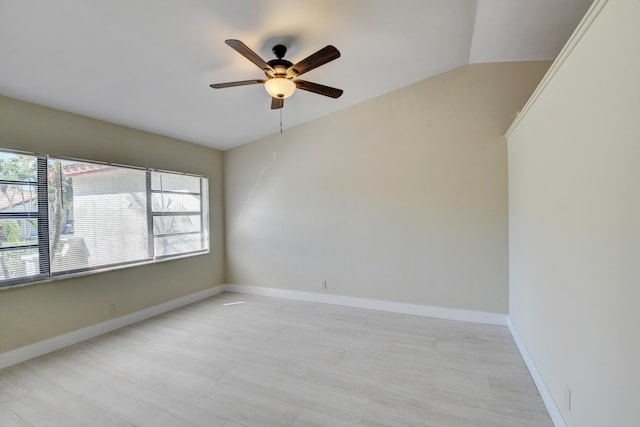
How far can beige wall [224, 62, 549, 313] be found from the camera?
329cm

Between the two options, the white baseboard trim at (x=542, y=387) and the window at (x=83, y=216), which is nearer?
the white baseboard trim at (x=542, y=387)

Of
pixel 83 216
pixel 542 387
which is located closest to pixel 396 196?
pixel 542 387

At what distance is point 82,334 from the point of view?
302 cm

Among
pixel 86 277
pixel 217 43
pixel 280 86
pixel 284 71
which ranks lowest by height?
pixel 86 277

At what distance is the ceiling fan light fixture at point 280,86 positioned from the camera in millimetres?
2342

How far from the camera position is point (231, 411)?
1948mm

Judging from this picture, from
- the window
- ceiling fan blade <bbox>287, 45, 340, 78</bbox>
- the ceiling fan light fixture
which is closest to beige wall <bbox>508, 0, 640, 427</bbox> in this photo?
ceiling fan blade <bbox>287, 45, 340, 78</bbox>

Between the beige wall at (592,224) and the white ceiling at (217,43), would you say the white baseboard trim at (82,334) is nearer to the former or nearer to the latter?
the white ceiling at (217,43)

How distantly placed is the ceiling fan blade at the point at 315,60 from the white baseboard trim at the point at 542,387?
2803 millimetres

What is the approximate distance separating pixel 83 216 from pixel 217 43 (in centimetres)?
236

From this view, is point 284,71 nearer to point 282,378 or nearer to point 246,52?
point 246,52

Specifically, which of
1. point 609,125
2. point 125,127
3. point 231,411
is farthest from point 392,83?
point 231,411

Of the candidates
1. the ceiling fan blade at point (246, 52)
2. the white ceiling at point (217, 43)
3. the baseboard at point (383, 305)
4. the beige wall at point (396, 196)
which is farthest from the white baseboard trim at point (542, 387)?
the ceiling fan blade at point (246, 52)

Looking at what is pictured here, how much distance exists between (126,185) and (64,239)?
876 mm
